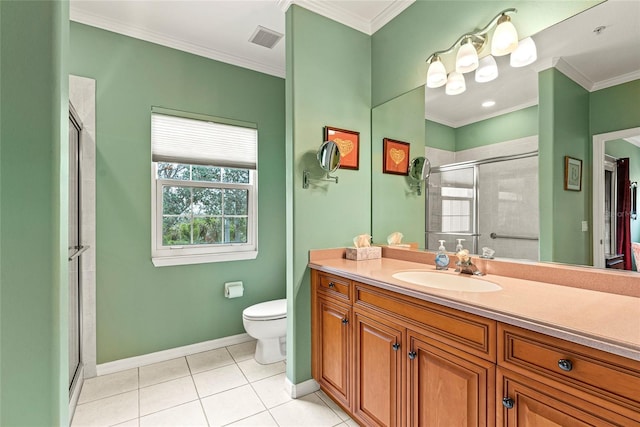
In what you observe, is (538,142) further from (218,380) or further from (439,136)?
(218,380)

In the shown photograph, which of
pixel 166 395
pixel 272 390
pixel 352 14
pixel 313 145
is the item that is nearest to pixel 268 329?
pixel 272 390

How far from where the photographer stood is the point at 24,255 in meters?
0.74

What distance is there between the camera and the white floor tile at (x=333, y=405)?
176 cm

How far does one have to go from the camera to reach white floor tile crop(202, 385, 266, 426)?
174 cm

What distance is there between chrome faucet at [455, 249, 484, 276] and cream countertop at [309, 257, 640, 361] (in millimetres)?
61

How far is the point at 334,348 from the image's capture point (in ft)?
6.01

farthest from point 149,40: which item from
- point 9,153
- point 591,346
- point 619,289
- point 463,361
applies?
point 619,289

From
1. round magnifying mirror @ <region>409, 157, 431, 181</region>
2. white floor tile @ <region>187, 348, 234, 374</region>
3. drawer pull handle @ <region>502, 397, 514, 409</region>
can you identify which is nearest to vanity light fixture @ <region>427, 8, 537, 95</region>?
round magnifying mirror @ <region>409, 157, 431, 181</region>

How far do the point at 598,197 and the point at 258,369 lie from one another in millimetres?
2372

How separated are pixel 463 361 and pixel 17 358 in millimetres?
1369

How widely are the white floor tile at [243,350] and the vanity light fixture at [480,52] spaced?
255cm

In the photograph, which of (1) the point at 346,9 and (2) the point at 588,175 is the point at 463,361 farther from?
(1) the point at 346,9

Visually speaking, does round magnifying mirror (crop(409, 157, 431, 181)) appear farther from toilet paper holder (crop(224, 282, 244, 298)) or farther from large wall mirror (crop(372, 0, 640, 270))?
toilet paper holder (crop(224, 282, 244, 298))

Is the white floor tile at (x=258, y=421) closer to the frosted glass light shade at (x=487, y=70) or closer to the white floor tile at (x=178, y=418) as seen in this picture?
the white floor tile at (x=178, y=418)
